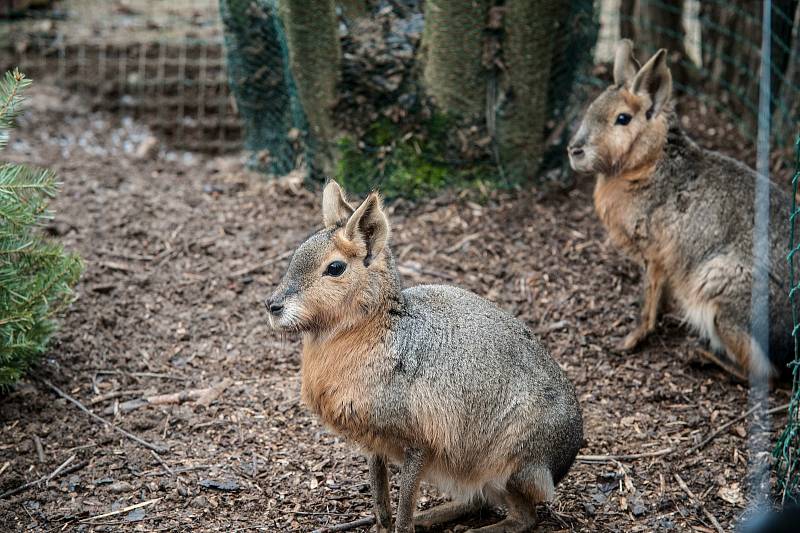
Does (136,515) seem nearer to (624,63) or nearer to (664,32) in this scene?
(624,63)

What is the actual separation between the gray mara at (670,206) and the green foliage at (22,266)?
11.4 feet

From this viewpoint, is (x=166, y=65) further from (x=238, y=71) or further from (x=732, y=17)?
(x=732, y=17)

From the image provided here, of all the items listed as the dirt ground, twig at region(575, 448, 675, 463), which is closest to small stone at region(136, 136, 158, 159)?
the dirt ground

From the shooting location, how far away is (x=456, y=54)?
7.09m

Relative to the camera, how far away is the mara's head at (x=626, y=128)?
6.21 m

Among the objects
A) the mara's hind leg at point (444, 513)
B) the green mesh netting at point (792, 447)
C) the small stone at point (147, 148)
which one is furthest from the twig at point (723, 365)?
the small stone at point (147, 148)

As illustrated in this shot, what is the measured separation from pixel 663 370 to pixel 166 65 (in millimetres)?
6557

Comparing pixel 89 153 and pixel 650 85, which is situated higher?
pixel 650 85

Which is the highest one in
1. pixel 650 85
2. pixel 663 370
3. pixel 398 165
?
pixel 650 85

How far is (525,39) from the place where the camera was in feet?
23.1

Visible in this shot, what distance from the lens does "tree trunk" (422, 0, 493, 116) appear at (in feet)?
22.9

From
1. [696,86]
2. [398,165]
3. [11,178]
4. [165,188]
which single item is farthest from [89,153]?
[696,86]

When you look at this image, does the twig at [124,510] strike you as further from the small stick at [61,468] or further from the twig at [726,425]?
the twig at [726,425]

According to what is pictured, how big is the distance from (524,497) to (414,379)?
2.81 ft
